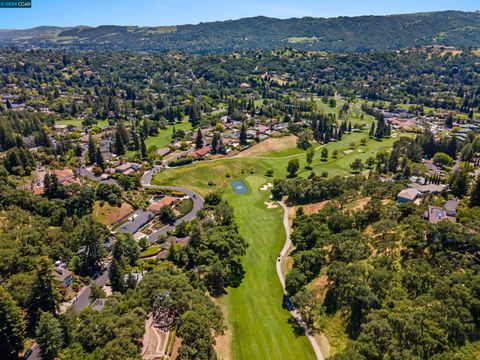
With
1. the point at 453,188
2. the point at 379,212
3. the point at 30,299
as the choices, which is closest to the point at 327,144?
the point at 453,188

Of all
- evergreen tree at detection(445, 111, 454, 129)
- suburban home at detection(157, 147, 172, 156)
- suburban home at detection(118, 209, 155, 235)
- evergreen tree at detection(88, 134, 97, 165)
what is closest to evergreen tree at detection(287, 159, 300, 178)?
suburban home at detection(157, 147, 172, 156)

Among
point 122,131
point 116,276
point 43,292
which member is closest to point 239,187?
point 116,276

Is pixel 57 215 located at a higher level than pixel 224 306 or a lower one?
higher

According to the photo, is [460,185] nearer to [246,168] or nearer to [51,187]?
[246,168]

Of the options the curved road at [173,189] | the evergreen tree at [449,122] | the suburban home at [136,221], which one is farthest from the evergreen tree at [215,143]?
the evergreen tree at [449,122]

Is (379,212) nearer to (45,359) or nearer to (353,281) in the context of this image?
(353,281)

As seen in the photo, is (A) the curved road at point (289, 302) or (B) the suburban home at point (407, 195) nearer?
(A) the curved road at point (289, 302)

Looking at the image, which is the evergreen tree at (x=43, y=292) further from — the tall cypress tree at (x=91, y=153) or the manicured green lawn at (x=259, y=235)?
the tall cypress tree at (x=91, y=153)
